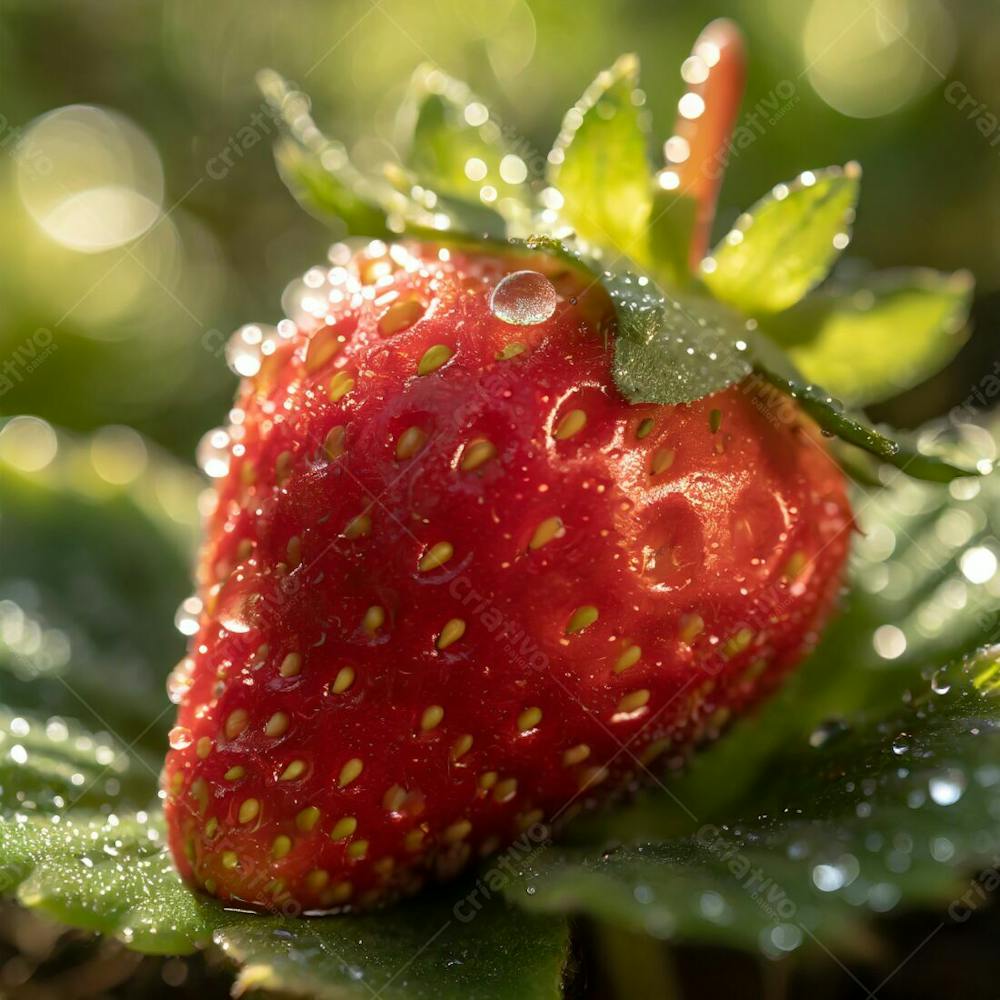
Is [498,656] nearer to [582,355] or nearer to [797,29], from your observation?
[582,355]

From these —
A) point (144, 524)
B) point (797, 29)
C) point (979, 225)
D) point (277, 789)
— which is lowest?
point (979, 225)

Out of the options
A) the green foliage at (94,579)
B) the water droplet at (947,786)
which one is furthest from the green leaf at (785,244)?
the green foliage at (94,579)

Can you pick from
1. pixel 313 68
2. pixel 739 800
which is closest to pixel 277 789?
pixel 739 800

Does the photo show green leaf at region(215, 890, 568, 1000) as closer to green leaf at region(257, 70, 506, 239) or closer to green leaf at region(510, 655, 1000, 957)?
green leaf at region(510, 655, 1000, 957)

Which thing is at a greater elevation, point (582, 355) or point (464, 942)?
point (582, 355)

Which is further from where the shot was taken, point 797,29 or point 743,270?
point 797,29

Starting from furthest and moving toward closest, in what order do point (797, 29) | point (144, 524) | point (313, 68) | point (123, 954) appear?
point (313, 68) < point (797, 29) < point (144, 524) < point (123, 954)

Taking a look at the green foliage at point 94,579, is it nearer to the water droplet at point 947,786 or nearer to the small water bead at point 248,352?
the small water bead at point 248,352
